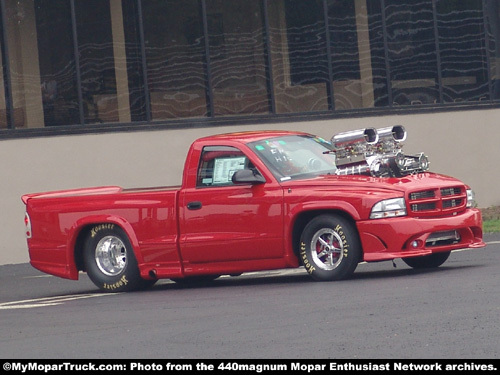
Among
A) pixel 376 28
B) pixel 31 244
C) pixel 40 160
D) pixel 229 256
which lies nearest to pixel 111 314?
pixel 229 256

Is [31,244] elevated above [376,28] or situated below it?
below

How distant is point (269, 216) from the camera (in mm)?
13078

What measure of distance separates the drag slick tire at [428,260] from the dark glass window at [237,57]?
910 centimetres

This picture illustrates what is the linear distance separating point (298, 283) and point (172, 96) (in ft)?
31.6

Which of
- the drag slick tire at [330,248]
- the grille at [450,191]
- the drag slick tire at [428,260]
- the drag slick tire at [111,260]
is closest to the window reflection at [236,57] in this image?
the drag slick tire at [111,260]

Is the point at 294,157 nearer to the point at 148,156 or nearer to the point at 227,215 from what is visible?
the point at 227,215

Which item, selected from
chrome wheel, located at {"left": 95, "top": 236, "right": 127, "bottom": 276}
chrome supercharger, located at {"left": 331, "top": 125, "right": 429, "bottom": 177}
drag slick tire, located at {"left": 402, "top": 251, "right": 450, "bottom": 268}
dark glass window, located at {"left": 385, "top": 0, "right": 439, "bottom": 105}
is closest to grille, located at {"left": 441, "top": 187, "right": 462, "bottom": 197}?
chrome supercharger, located at {"left": 331, "top": 125, "right": 429, "bottom": 177}

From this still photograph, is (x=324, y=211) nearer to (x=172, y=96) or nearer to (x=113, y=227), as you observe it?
(x=113, y=227)

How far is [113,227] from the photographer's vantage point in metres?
14.1

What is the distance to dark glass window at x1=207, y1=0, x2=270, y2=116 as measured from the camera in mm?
22453

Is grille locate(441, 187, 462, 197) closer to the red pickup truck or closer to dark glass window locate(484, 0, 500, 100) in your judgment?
the red pickup truck

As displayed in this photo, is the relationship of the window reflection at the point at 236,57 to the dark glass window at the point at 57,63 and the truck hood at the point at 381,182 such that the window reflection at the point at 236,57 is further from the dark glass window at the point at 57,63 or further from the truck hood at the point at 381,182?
the truck hood at the point at 381,182

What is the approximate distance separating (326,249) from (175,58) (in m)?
10.0
